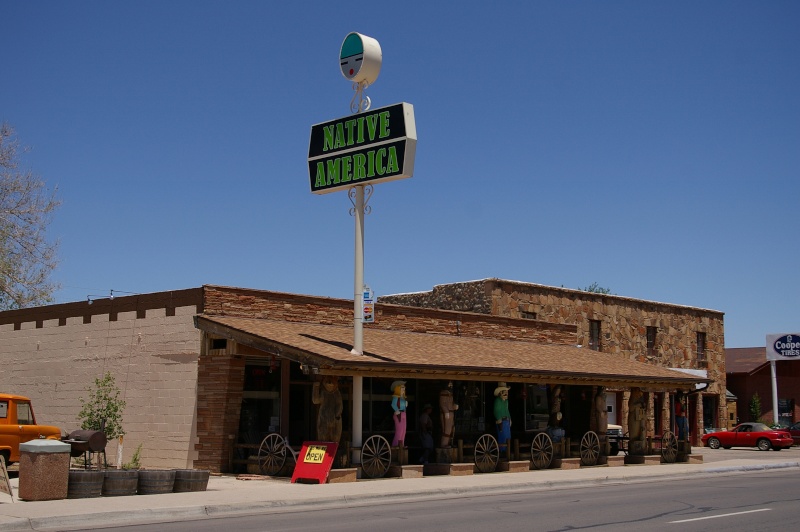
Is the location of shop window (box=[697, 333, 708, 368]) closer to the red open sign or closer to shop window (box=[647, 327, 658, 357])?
shop window (box=[647, 327, 658, 357])

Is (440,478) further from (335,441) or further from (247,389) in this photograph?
(247,389)

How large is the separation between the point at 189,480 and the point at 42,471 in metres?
2.78

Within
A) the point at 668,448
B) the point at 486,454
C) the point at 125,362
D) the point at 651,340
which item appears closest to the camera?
the point at 486,454

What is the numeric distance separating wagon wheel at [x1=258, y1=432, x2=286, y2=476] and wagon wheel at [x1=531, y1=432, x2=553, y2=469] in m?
7.17

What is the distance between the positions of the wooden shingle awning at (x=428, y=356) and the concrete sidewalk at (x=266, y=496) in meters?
2.44

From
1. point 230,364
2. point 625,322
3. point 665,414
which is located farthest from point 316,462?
point 665,414

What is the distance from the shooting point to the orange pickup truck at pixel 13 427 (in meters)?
19.3

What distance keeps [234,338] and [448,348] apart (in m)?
6.89

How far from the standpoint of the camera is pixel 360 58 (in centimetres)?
2223

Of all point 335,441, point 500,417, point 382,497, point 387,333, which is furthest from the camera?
point 387,333

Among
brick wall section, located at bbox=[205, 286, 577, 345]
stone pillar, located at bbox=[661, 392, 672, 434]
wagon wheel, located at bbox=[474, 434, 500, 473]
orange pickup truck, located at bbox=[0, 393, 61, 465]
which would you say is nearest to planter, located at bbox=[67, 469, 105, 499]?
orange pickup truck, located at bbox=[0, 393, 61, 465]

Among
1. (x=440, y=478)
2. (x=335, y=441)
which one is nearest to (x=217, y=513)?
(x=335, y=441)

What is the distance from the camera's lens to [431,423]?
25500mm

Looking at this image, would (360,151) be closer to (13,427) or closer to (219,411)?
(219,411)
